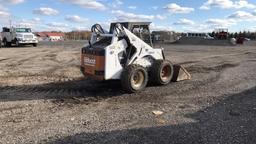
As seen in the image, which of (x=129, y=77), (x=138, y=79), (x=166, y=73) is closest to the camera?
(x=129, y=77)

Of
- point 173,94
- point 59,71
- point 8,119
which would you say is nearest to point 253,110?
point 173,94

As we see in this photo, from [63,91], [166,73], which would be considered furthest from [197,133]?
[166,73]

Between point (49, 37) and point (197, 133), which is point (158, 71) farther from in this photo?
point (49, 37)

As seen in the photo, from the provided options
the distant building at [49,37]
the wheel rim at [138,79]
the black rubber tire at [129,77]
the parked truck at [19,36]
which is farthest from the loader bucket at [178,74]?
the distant building at [49,37]

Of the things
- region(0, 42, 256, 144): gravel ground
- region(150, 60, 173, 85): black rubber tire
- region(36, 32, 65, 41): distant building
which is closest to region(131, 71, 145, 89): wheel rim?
region(0, 42, 256, 144): gravel ground

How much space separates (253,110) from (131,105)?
2.99 meters

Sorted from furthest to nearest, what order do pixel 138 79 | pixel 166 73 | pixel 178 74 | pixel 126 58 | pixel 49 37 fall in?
1. pixel 49 37
2. pixel 178 74
3. pixel 166 73
4. pixel 138 79
5. pixel 126 58

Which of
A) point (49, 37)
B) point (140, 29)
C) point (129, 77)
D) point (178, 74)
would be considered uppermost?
point (140, 29)

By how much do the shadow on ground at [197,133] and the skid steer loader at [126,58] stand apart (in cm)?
323

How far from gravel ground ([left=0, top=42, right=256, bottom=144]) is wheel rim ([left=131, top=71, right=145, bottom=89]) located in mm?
298

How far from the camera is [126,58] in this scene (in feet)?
40.0

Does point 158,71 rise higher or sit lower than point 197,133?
higher

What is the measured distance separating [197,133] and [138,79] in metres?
4.89

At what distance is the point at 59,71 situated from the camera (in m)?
17.7
